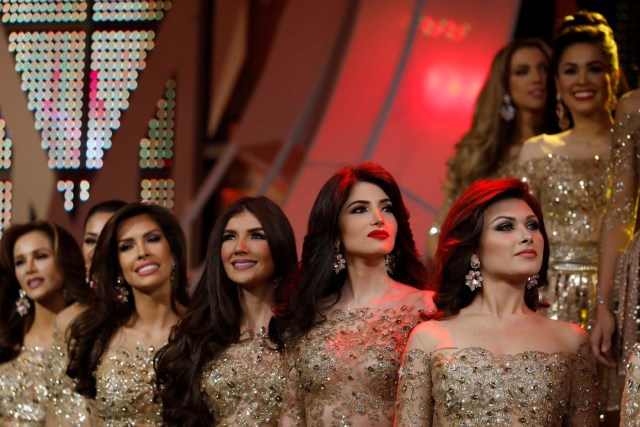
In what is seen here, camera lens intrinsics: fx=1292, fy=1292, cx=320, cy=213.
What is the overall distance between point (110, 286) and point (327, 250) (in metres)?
1.36

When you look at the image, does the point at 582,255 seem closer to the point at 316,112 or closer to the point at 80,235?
the point at 316,112

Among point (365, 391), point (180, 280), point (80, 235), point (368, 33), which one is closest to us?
point (365, 391)

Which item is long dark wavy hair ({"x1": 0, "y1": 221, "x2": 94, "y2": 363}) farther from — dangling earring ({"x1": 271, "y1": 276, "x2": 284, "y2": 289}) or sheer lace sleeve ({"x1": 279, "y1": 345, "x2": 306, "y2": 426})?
sheer lace sleeve ({"x1": 279, "y1": 345, "x2": 306, "y2": 426})

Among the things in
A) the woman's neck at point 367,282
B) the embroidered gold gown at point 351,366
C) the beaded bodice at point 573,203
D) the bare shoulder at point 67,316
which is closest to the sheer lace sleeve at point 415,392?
the embroidered gold gown at point 351,366

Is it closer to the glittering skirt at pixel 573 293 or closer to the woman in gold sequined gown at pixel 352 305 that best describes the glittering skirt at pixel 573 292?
the glittering skirt at pixel 573 293

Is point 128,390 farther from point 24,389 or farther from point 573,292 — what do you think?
point 573,292

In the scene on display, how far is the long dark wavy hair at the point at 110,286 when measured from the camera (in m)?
5.61

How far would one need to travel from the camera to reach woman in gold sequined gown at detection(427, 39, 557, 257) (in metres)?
5.82

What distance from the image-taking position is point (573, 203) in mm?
5297

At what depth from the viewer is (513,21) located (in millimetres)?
6676

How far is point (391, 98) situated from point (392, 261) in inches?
94.2

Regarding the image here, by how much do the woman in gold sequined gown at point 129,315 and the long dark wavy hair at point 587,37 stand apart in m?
1.81

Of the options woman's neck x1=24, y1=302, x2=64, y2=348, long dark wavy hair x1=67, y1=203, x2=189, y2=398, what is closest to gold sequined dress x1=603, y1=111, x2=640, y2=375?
long dark wavy hair x1=67, y1=203, x2=189, y2=398

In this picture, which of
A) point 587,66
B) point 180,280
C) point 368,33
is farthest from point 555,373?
point 368,33
